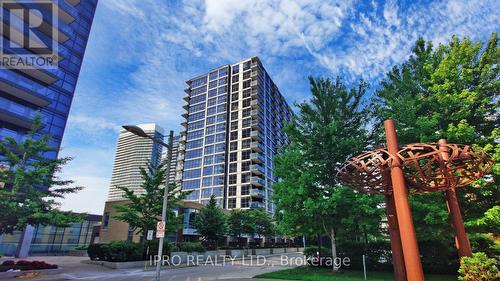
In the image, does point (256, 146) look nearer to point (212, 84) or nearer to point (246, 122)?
point (246, 122)

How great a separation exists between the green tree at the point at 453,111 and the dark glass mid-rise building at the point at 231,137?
2256 inches

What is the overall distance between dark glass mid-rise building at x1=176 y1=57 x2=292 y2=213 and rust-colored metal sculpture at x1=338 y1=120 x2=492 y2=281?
6159cm

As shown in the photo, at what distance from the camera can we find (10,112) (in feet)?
113

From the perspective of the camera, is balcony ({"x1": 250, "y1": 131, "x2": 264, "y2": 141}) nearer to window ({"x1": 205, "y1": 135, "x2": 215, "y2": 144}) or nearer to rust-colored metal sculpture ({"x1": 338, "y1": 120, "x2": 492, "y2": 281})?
window ({"x1": 205, "y1": 135, "x2": 215, "y2": 144})

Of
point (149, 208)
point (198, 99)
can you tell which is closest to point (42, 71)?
point (149, 208)

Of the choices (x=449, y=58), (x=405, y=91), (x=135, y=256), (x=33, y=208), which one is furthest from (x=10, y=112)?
(x=449, y=58)

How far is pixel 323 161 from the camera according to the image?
761 inches

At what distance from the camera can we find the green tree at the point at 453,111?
13906 mm

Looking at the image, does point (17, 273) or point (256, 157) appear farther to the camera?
point (256, 157)

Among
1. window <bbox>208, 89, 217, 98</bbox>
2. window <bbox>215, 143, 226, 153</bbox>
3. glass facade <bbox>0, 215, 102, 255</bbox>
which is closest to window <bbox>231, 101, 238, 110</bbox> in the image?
window <bbox>208, 89, 217, 98</bbox>

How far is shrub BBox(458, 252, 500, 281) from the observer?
8.84 metres

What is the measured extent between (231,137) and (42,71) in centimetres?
4914

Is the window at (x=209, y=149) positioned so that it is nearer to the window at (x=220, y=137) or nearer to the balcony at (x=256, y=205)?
the window at (x=220, y=137)

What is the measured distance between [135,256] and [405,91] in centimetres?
2486
